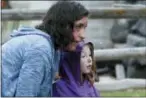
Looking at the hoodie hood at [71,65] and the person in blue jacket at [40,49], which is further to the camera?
the hoodie hood at [71,65]

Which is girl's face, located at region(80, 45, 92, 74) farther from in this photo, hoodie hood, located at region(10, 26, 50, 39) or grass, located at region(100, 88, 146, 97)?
grass, located at region(100, 88, 146, 97)

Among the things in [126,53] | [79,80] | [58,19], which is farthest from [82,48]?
[126,53]

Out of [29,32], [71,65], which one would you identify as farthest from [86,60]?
[29,32]

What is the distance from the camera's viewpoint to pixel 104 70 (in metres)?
7.40

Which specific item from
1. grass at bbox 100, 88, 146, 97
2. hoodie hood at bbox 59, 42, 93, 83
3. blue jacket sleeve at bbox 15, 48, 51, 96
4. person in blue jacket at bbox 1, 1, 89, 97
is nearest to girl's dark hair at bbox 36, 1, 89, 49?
person in blue jacket at bbox 1, 1, 89, 97

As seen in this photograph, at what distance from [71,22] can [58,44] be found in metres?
0.15

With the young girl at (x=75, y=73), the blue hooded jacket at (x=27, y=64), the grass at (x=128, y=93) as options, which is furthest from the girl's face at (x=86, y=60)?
the grass at (x=128, y=93)

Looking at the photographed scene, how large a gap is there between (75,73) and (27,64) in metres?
0.57

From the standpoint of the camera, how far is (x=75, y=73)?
10.3ft

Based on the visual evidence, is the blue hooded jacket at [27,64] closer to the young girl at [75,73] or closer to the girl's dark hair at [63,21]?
the girl's dark hair at [63,21]

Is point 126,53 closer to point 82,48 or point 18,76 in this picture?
point 82,48

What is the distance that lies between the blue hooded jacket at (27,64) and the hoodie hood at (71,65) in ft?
1.24

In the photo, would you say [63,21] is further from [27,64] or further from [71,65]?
[71,65]

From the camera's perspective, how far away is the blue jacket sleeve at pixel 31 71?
2.65 metres
